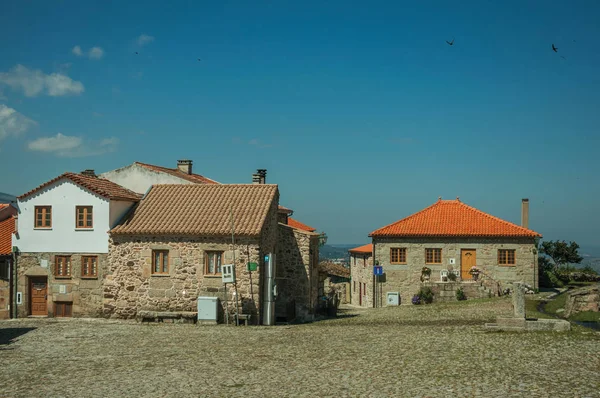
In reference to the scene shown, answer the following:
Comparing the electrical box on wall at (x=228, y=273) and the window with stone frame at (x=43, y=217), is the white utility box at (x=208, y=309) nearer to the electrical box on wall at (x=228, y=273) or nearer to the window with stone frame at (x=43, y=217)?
the electrical box on wall at (x=228, y=273)

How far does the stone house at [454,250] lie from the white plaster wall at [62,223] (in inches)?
762

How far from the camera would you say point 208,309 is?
24922 millimetres

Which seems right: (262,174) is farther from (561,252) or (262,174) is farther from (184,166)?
(561,252)

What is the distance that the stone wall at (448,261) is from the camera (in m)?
38.8

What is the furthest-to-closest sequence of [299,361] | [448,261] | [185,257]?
[448,261] → [185,257] → [299,361]

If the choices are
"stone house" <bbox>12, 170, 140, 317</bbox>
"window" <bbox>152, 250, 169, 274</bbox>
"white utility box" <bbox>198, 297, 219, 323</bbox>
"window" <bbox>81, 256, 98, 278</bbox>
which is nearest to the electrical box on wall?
"white utility box" <bbox>198, 297, 219, 323</bbox>

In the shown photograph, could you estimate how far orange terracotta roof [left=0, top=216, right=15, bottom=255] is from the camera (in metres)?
27.7

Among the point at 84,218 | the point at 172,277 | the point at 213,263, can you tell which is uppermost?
the point at 84,218

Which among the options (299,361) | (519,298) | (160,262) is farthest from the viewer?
(160,262)

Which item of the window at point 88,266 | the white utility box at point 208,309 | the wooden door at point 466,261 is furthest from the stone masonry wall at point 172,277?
the wooden door at point 466,261

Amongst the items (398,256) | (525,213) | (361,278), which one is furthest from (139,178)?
(525,213)

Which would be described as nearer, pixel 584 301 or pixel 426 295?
pixel 584 301

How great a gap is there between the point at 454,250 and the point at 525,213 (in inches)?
294

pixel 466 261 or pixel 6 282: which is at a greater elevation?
pixel 466 261
